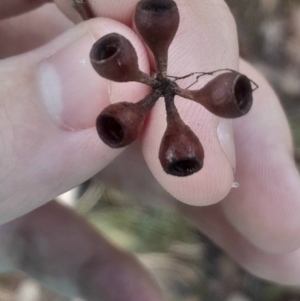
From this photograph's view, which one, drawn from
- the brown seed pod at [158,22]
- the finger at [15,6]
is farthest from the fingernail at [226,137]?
the finger at [15,6]

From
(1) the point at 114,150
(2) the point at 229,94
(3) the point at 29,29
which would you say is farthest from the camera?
(3) the point at 29,29

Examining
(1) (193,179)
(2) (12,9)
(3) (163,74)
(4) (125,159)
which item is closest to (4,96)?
(3) (163,74)

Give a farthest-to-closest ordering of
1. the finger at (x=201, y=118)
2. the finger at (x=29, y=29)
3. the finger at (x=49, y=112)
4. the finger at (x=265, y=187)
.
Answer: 1. the finger at (x=29, y=29)
2. the finger at (x=265, y=187)
3. the finger at (x=201, y=118)
4. the finger at (x=49, y=112)

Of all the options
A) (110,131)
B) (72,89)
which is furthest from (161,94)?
(72,89)

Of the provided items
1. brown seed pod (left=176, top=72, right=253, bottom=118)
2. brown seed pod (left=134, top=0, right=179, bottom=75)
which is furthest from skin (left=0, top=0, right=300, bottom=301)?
brown seed pod (left=176, top=72, right=253, bottom=118)

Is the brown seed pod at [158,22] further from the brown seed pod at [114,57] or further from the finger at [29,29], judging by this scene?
the finger at [29,29]

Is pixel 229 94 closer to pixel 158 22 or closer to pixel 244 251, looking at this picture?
pixel 158 22
